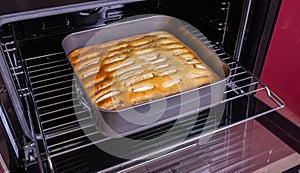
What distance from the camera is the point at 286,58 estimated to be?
40.3 inches

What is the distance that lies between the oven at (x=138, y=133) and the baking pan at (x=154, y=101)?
49 millimetres

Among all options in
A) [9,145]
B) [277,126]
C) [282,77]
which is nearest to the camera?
[9,145]

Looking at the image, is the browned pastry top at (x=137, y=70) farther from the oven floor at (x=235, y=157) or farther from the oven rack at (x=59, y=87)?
the oven floor at (x=235, y=157)

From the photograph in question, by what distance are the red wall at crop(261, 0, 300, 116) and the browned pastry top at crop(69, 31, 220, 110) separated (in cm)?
26

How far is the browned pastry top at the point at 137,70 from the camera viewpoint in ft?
2.36

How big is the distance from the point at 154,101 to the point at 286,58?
1.90ft

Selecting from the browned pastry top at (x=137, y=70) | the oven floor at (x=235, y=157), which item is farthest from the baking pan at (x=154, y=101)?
the oven floor at (x=235, y=157)

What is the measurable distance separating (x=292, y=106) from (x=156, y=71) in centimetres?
61

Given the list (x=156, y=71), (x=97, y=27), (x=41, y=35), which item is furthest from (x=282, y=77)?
(x=41, y=35)

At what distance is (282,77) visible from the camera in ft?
3.53

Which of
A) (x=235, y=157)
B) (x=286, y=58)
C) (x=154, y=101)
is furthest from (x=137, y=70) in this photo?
(x=286, y=58)

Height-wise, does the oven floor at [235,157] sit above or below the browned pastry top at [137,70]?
below

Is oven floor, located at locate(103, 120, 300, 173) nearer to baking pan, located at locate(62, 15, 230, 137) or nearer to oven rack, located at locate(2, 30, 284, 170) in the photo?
oven rack, located at locate(2, 30, 284, 170)

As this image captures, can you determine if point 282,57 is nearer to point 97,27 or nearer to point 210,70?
point 210,70
